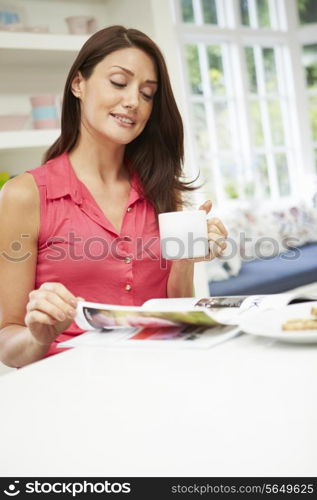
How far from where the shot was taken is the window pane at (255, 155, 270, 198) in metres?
5.79

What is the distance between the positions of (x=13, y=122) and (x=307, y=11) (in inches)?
171

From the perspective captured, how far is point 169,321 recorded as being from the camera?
1.12m

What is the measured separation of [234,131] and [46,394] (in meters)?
5.05

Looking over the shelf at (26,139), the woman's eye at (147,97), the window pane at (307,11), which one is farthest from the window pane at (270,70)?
the woman's eye at (147,97)

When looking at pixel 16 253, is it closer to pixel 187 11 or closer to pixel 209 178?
pixel 209 178

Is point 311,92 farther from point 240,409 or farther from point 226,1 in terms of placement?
point 240,409

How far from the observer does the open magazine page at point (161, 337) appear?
1.08 m

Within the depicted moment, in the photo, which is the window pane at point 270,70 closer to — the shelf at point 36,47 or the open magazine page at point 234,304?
the shelf at point 36,47

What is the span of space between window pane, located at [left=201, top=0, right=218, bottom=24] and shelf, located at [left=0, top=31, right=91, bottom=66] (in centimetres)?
288

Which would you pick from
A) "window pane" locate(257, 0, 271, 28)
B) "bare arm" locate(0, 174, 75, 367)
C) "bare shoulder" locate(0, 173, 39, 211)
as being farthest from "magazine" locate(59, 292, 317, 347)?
"window pane" locate(257, 0, 271, 28)

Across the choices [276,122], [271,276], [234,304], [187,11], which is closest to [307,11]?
[276,122]

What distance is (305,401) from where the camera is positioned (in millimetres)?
761

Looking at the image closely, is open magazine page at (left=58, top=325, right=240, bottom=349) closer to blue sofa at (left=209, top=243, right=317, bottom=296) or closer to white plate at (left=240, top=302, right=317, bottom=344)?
white plate at (left=240, top=302, right=317, bottom=344)
